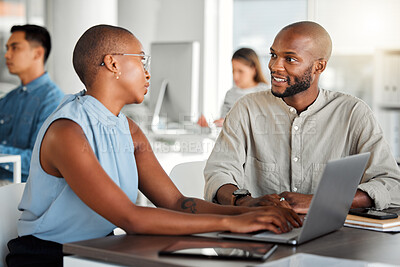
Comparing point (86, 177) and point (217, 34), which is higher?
point (217, 34)

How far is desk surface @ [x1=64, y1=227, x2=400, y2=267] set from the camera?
123 cm

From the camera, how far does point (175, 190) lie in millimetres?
1946

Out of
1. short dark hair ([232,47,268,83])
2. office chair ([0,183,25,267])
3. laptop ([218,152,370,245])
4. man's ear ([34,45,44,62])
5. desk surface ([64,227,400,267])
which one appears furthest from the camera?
short dark hair ([232,47,268,83])

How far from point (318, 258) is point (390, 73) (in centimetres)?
438

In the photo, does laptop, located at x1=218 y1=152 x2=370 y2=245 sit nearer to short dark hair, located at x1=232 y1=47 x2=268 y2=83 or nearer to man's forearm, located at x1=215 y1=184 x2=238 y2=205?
man's forearm, located at x1=215 y1=184 x2=238 y2=205

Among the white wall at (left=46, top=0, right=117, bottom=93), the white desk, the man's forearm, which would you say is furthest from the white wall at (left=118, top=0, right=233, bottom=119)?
the man's forearm

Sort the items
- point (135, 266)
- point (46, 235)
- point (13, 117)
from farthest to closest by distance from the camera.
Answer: point (13, 117), point (46, 235), point (135, 266)

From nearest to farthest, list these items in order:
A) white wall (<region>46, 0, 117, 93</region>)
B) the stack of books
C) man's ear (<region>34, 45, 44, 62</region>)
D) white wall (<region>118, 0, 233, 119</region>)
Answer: the stack of books, man's ear (<region>34, 45, 44, 62</region>), white wall (<region>46, 0, 117, 93</region>), white wall (<region>118, 0, 233, 119</region>)

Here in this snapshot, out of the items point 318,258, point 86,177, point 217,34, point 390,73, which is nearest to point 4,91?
point 217,34

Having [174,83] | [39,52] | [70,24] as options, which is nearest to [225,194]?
[39,52]

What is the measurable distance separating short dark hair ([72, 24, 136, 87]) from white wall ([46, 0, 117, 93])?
3639 mm

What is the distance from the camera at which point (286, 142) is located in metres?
2.30

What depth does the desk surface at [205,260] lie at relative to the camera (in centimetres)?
123

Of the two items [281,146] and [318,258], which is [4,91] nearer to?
[281,146]
